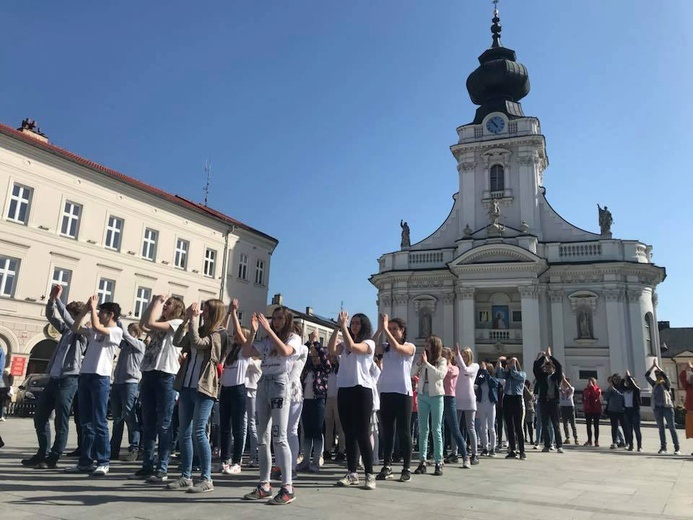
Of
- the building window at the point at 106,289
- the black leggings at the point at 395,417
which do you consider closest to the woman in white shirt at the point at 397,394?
the black leggings at the point at 395,417

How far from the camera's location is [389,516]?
449 cm

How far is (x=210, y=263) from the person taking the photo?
29.7m

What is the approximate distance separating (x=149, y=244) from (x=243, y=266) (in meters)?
6.84

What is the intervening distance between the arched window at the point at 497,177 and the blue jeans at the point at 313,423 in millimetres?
34984

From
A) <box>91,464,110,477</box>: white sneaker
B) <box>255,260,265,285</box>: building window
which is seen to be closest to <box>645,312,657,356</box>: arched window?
<box>255,260,265,285</box>: building window

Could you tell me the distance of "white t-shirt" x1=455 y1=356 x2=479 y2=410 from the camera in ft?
28.3

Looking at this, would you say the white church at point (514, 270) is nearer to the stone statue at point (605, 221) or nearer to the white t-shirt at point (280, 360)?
the stone statue at point (605, 221)

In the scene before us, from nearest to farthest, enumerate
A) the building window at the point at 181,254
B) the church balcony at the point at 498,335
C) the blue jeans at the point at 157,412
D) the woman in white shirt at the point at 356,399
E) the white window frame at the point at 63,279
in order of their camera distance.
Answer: the woman in white shirt at the point at 356,399, the blue jeans at the point at 157,412, the white window frame at the point at 63,279, the building window at the point at 181,254, the church balcony at the point at 498,335

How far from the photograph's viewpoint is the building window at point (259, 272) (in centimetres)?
3291

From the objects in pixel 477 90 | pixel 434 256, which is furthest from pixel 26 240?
pixel 477 90

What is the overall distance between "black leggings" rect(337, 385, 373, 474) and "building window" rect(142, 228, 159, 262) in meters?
22.6

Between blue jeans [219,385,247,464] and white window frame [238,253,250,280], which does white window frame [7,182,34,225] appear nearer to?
white window frame [238,253,250,280]

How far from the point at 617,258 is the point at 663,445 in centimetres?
2545

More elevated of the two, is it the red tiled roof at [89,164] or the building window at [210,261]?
the red tiled roof at [89,164]
